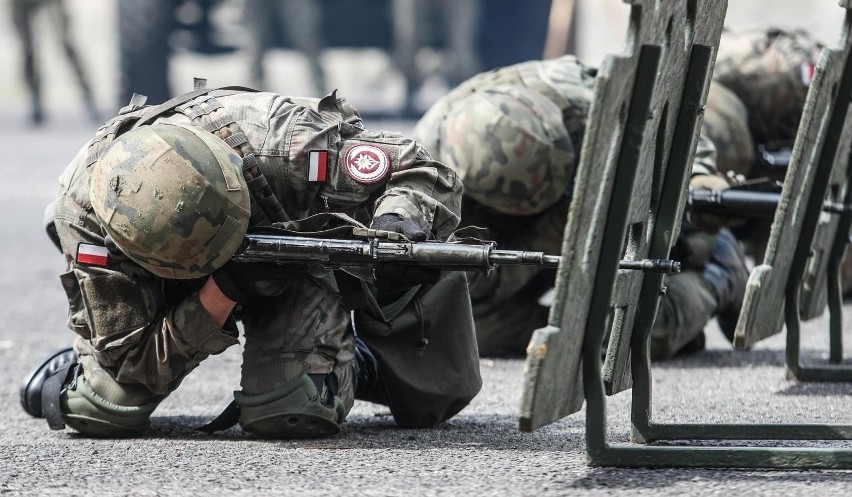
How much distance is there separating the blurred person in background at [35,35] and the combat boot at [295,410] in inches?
585

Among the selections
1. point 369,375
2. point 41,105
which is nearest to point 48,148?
point 41,105

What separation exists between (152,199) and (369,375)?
101 cm

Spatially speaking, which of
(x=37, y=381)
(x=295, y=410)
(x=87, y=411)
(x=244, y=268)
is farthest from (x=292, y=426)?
(x=37, y=381)

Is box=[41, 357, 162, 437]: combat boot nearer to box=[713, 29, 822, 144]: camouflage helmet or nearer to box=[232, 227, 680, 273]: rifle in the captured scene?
box=[232, 227, 680, 273]: rifle

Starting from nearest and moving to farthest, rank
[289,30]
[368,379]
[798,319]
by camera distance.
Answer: [368,379], [798,319], [289,30]

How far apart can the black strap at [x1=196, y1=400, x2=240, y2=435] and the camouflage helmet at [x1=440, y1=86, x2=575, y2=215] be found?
148 centimetres

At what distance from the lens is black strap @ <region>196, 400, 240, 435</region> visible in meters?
4.23

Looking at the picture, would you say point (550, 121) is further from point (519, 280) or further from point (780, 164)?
point (780, 164)

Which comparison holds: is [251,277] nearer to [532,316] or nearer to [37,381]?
[37,381]

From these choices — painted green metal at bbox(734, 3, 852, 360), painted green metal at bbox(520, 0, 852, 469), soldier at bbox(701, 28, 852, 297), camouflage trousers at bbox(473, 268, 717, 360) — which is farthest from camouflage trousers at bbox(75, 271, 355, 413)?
soldier at bbox(701, 28, 852, 297)

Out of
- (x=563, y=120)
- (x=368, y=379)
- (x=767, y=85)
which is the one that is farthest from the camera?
(x=767, y=85)

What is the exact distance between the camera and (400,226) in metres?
3.81

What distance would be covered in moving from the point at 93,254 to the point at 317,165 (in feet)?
2.08

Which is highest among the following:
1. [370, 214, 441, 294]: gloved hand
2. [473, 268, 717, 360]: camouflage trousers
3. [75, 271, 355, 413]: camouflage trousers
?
[370, 214, 441, 294]: gloved hand
